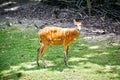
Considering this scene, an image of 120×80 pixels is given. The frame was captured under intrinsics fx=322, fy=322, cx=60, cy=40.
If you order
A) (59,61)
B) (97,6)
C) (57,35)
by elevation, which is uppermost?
(57,35)

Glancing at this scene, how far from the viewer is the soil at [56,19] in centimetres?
1155

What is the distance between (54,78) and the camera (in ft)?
24.1

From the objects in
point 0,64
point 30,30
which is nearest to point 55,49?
point 0,64

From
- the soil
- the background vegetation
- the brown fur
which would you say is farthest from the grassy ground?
the background vegetation

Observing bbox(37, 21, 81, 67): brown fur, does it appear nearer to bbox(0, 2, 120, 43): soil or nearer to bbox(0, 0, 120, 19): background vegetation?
bbox(0, 2, 120, 43): soil

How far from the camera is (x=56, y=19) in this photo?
14.0m

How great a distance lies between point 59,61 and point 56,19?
5587mm

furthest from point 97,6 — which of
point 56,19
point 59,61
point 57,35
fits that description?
point 57,35

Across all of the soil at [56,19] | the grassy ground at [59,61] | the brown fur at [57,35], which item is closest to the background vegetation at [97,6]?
the soil at [56,19]

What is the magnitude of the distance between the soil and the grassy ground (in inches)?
45.3

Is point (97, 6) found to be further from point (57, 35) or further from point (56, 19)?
point (57, 35)

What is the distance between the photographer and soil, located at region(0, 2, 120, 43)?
11547mm

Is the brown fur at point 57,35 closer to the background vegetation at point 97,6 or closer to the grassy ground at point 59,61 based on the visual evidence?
the grassy ground at point 59,61

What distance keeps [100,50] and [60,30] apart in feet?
6.92
